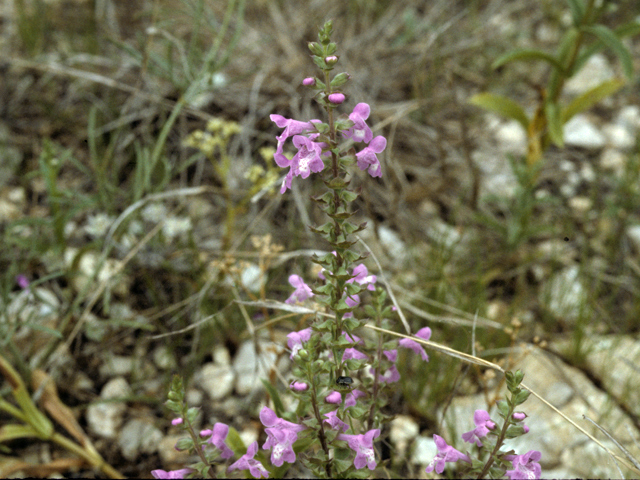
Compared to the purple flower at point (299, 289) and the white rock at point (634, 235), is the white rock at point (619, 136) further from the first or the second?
the purple flower at point (299, 289)

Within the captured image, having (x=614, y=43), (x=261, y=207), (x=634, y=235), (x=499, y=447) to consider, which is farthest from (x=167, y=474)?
(x=634, y=235)

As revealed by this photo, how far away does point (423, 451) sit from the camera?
2.15 metres

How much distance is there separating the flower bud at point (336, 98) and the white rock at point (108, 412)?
1.62 metres

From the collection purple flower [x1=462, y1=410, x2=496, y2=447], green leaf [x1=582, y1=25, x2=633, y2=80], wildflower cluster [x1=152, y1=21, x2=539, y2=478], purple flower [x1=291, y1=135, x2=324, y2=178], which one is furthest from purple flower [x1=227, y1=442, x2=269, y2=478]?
green leaf [x1=582, y1=25, x2=633, y2=80]

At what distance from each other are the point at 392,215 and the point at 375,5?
214 centimetres

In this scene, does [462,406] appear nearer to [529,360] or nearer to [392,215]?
[529,360]

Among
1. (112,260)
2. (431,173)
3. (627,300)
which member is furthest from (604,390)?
(112,260)

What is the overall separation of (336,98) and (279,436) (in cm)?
78

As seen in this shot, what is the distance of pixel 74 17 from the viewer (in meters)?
3.90

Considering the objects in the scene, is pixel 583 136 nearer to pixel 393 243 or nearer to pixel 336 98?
pixel 393 243

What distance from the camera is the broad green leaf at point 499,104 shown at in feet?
9.29

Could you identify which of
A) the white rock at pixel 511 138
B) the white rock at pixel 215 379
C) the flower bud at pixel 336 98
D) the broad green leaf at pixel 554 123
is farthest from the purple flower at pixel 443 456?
the white rock at pixel 511 138

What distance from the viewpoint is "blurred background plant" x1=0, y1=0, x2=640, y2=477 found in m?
2.33

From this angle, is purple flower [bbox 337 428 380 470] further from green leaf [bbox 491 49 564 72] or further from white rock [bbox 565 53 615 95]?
white rock [bbox 565 53 615 95]
